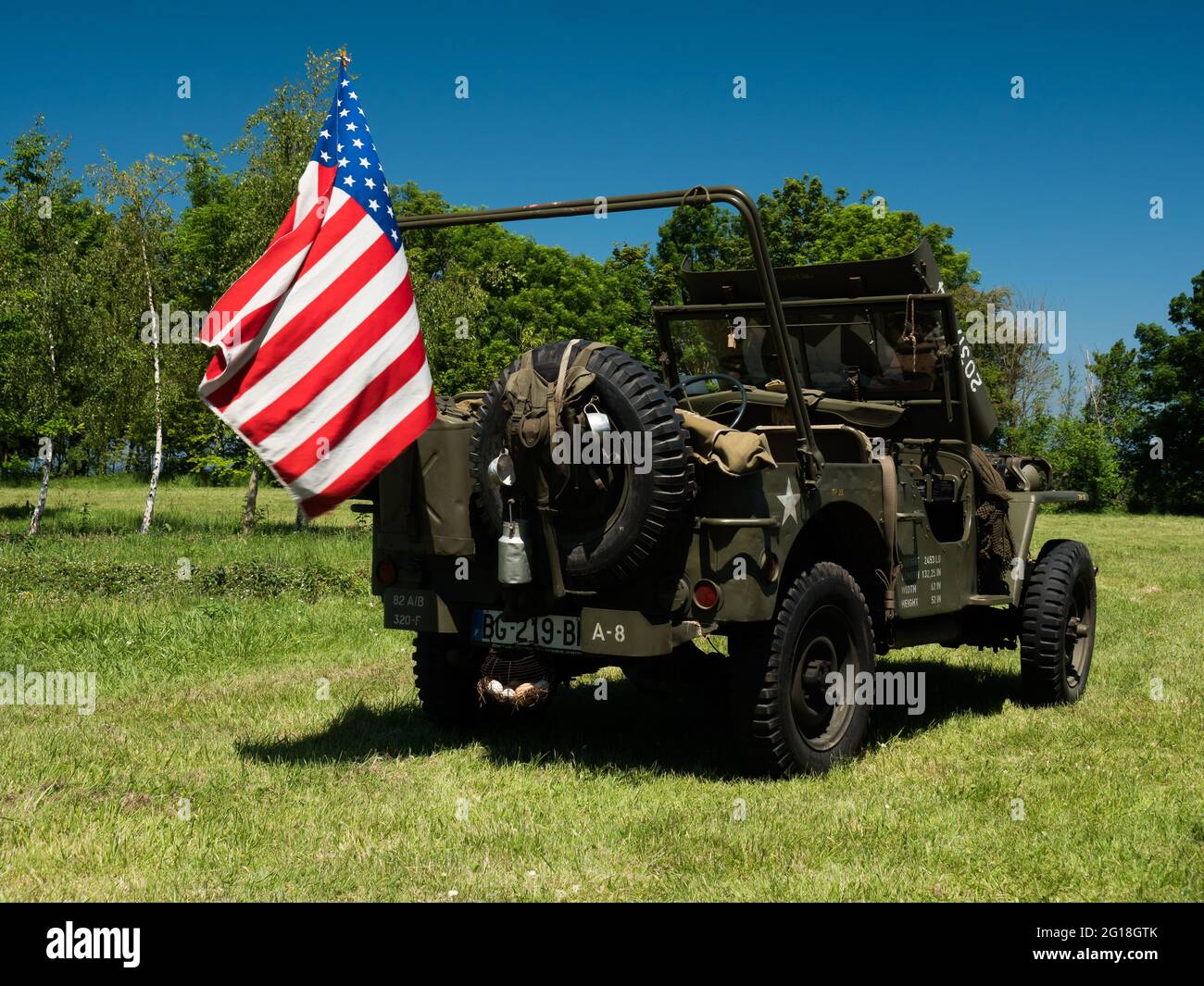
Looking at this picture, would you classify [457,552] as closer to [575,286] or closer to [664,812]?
[664,812]

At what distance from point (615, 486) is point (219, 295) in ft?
62.1

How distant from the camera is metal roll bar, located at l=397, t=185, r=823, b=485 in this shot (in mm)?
5371

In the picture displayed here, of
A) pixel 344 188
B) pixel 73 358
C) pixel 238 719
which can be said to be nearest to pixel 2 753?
pixel 238 719

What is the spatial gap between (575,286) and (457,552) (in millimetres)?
43227

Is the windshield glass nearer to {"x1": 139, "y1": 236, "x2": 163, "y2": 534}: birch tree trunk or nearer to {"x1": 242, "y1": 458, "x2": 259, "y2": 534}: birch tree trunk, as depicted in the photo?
{"x1": 242, "y1": 458, "x2": 259, "y2": 534}: birch tree trunk

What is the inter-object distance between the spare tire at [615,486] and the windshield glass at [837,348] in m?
2.57

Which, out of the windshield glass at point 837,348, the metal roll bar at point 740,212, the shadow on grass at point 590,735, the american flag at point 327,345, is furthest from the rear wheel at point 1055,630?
the american flag at point 327,345

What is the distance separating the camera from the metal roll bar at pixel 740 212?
5.37m

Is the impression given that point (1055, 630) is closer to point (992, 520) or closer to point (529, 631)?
point (992, 520)

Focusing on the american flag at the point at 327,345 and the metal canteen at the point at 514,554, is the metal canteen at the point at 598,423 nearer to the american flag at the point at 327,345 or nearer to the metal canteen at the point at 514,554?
the metal canteen at the point at 514,554

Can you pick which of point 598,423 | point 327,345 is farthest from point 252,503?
point 598,423

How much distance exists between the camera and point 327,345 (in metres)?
5.71

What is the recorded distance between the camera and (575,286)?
48.6m

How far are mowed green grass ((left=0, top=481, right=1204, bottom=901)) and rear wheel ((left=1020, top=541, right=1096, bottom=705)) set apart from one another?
229mm
